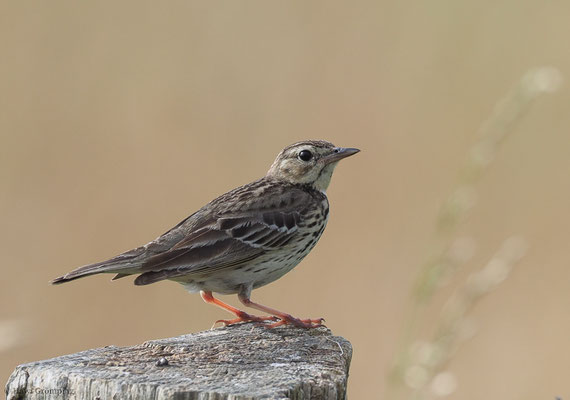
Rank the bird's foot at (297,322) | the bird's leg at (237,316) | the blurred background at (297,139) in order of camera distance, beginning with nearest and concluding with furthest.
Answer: the bird's foot at (297,322)
the bird's leg at (237,316)
the blurred background at (297,139)

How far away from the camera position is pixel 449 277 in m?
6.37

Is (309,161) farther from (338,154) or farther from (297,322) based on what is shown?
(297,322)

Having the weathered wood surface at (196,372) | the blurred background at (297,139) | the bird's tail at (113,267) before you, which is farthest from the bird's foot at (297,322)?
the blurred background at (297,139)

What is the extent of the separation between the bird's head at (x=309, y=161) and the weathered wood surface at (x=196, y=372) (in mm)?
2959

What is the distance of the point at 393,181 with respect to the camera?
35.7 ft

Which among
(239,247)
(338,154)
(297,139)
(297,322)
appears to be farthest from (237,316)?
(297,139)

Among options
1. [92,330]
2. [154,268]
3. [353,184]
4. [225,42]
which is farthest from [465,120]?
[154,268]

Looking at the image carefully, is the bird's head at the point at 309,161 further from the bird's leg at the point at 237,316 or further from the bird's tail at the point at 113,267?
the bird's tail at the point at 113,267

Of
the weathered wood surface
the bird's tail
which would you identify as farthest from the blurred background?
the weathered wood surface

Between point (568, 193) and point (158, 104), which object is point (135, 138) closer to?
point (158, 104)

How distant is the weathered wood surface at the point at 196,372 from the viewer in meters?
4.04

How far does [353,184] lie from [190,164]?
1893mm

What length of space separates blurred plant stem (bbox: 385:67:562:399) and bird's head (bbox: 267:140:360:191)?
1.51 metres

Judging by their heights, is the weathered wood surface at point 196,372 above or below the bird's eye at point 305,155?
below
